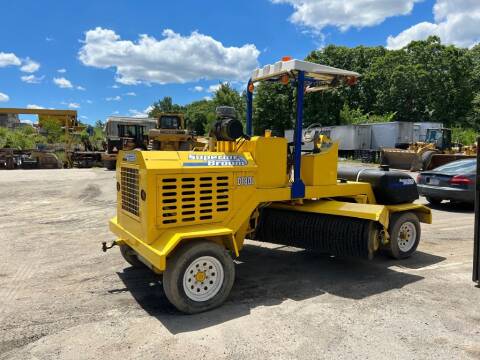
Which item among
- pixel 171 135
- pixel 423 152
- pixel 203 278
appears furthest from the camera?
pixel 171 135

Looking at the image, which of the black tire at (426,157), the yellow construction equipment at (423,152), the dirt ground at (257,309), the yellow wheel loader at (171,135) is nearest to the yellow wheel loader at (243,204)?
the dirt ground at (257,309)

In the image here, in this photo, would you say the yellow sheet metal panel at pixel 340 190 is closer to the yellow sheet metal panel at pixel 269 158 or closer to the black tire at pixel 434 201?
the yellow sheet metal panel at pixel 269 158

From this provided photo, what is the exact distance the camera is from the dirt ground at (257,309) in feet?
12.2

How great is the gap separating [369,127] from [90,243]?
30.8 m

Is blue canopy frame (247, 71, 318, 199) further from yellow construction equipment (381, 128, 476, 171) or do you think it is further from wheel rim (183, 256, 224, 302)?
yellow construction equipment (381, 128, 476, 171)

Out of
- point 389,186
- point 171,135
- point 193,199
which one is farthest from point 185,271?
point 171,135

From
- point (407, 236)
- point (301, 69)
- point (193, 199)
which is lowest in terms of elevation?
point (407, 236)

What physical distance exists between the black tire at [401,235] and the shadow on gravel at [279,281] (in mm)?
136

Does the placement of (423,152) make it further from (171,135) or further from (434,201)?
(171,135)

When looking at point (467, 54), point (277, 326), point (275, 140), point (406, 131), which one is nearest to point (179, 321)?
point (277, 326)

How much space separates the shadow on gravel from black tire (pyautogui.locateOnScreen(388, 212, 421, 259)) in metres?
0.14

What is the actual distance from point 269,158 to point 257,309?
176cm

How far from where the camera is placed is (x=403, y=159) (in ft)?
78.4

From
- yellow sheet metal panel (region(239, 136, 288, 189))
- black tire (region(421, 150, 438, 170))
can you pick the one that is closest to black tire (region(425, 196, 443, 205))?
yellow sheet metal panel (region(239, 136, 288, 189))
